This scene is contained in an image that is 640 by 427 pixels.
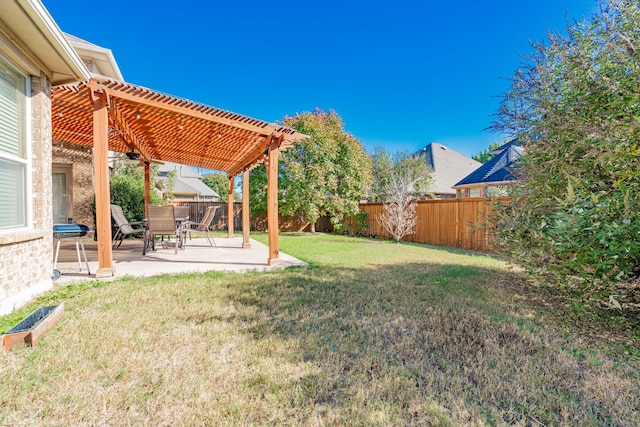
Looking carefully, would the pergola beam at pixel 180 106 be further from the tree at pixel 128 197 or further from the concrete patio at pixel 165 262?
the tree at pixel 128 197

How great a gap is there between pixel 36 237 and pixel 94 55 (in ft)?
30.3

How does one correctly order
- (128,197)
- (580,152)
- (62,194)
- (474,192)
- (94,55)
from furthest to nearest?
(474,192)
(128,197)
(94,55)
(62,194)
(580,152)

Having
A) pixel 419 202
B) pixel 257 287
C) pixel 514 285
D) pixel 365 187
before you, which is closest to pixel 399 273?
pixel 514 285

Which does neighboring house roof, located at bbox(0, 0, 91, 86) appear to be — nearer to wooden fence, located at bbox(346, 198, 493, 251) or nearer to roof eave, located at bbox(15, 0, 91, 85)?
roof eave, located at bbox(15, 0, 91, 85)

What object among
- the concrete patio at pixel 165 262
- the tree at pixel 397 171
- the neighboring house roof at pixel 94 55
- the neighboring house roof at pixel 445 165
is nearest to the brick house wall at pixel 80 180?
the concrete patio at pixel 165 262

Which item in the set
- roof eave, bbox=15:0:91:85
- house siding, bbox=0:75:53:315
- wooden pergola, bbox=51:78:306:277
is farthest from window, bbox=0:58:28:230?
wooden pergola, bbox=51:78:306:277

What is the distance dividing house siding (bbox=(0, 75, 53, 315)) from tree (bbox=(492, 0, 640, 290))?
17.3 ft

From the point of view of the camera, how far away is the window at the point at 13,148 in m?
3.13

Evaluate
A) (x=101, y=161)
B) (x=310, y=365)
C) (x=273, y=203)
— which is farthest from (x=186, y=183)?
(x=310, y=365)

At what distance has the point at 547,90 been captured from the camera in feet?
13.3

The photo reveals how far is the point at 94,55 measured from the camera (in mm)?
9930

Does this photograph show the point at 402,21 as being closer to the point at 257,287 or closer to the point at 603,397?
the point at 257,287

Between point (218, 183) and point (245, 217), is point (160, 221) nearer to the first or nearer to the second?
point (245, 217)

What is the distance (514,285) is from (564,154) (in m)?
2.18
